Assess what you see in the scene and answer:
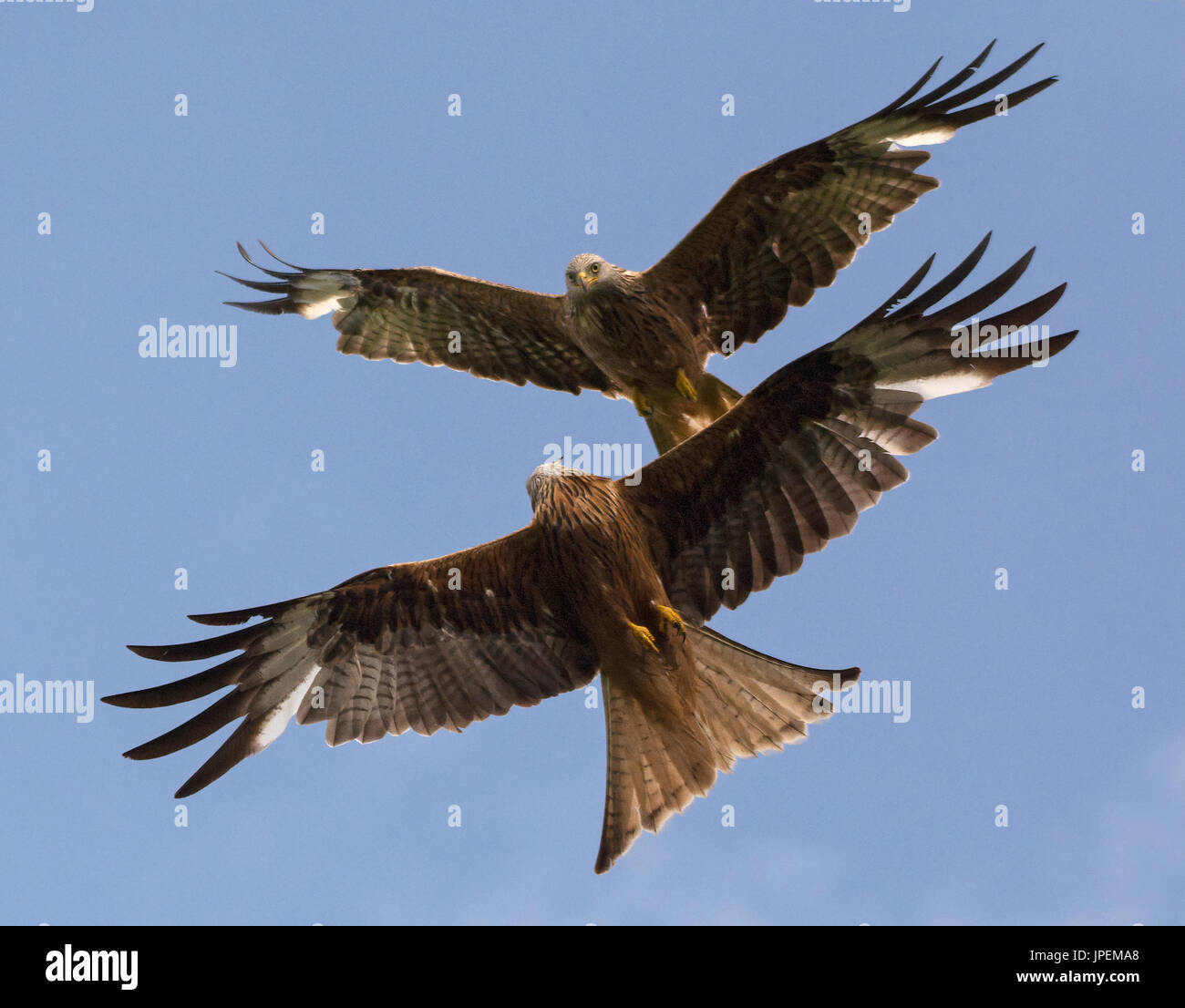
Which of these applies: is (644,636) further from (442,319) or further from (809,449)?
(442,319)

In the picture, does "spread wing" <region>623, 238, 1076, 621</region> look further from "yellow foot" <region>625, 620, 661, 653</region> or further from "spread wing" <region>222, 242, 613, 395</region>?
"spread wing" <region>222, 242, 613, 395</region>

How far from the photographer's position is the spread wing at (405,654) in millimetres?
9039

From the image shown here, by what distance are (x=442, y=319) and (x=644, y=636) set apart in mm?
4037

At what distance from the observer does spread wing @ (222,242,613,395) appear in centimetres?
1124

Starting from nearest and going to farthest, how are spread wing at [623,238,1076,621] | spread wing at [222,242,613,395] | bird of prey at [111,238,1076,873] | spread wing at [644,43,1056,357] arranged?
spread wing at [623,238,1076,621] → bird of prey at [111,238,1076,873] → spread wing at [644,43,1056,357] → spread wing at [222,242,613,395]

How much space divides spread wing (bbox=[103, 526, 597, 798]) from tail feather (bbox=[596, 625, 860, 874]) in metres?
0.54

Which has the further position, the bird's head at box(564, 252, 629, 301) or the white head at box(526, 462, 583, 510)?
the bird's head at box(564, 252, 629, 301)

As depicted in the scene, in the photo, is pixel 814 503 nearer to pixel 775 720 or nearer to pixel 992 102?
pixel 775 720

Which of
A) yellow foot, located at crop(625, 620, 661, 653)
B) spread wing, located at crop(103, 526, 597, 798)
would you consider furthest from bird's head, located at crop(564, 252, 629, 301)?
yellow foot, located at crop(625, 620, 661, 653)

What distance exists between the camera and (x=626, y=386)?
10617 mm

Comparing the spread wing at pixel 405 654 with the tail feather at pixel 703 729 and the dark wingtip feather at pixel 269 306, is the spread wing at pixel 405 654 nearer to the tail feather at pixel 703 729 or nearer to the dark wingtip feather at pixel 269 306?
the tail feather at pixel 703 729

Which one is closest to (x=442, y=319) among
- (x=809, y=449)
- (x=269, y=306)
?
(x=269, y=306)

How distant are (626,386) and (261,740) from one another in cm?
359

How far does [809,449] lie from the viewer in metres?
8.60
